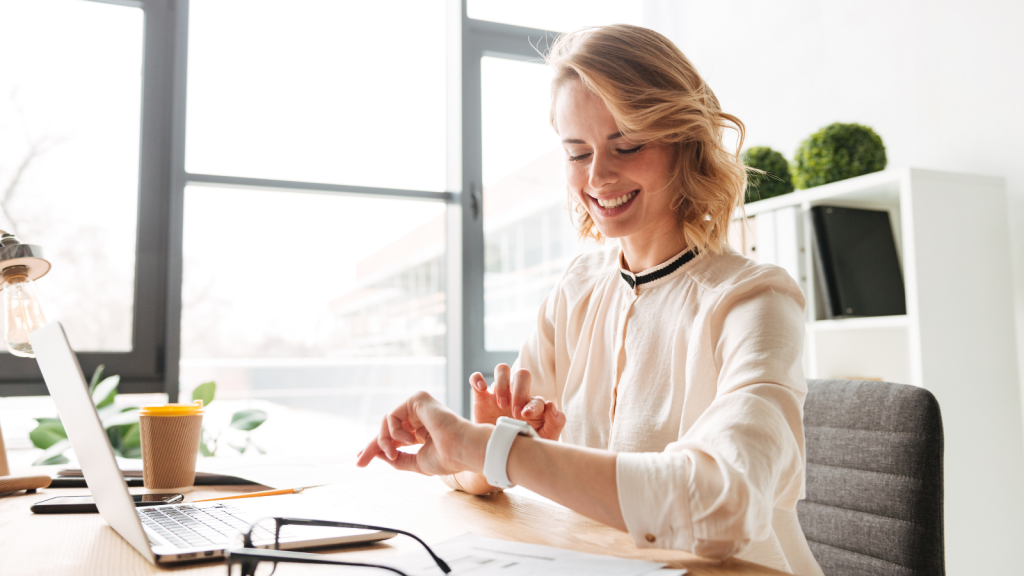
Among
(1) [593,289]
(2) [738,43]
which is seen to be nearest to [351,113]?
(2) [738,43]

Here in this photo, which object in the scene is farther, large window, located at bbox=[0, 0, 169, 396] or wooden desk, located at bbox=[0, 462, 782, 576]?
large window, located at bbox=[0, 0, 169, 396]

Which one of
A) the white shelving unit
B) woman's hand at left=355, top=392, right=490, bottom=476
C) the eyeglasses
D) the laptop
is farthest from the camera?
the white shelving unit

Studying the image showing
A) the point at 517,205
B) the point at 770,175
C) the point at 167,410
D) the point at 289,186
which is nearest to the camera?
the point at 167,410

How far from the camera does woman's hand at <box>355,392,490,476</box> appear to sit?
76 cm

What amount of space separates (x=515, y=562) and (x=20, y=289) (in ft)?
2.59

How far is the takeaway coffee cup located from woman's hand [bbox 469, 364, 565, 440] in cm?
42

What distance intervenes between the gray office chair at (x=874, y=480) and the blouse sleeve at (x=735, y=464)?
179 mm

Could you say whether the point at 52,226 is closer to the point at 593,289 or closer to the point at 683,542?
the point at 593,289

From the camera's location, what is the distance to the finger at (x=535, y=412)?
0.99 meters

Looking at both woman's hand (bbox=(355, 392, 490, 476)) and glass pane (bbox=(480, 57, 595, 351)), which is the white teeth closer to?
woman's hand (bbox=(355, 392, 490, 476))

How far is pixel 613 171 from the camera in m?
1.10

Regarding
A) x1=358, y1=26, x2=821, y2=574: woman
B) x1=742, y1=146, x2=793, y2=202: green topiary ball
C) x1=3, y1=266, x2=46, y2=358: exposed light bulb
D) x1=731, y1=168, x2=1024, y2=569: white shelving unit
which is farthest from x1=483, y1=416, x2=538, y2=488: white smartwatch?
x1=742, y1=146, x2=793, y2=202: green topiary ball

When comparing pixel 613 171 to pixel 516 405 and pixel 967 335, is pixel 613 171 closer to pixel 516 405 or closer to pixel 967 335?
pixel 516 405

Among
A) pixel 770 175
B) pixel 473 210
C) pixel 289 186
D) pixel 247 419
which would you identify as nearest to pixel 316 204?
pixel 289 186
